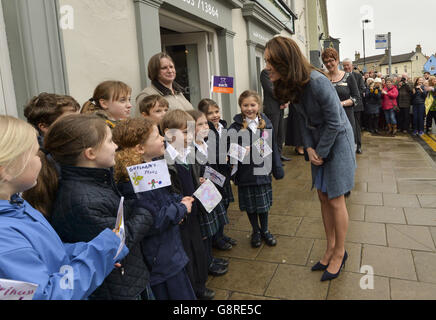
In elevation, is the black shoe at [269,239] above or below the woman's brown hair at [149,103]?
below

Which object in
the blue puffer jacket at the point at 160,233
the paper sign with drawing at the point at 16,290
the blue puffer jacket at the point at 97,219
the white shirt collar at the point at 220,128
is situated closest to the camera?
the paper sign with drawing at the point at 16,290

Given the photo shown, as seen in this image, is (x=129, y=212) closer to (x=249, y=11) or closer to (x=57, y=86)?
(x=57, y=86)

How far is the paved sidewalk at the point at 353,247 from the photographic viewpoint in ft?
8.45

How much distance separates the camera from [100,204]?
5.23 feet

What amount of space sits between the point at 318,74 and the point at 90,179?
1806 millimetres

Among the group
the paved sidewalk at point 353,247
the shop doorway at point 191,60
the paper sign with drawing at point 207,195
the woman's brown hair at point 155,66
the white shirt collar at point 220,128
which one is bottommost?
the paved sidewalk at point 353,247

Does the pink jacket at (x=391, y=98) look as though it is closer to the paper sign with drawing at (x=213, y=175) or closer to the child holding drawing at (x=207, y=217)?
the child holding drawing at (x=207, y=217)

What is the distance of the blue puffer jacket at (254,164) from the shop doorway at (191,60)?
9.33 feet

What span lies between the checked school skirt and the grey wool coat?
0.77 meters

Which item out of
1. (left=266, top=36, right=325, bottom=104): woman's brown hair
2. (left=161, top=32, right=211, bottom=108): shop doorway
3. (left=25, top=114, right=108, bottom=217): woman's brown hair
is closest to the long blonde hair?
(left=25, top=114, right=108, bottom=217): woman's brown hair

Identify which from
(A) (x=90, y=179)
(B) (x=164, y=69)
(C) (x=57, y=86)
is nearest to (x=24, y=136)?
(A) (x=90, y=179)

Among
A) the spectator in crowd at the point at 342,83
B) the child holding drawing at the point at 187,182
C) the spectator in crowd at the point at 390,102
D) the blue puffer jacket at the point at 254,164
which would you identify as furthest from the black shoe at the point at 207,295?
the spectator in crowd at the point at 390,102

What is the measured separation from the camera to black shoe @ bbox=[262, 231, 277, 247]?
3.36m

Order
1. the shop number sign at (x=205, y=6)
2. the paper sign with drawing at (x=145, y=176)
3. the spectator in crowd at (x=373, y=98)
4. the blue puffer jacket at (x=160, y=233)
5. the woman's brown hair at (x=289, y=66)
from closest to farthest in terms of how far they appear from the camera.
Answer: the paper sign with drawing at (x=145, y=176) < the blue puffer jacket at (x=160, y=233) < the woman's brown hair at (x=289, y=66) < the shop number sign at (x=205, y=6) < the spectator in crowd at (x=373, y=98)
